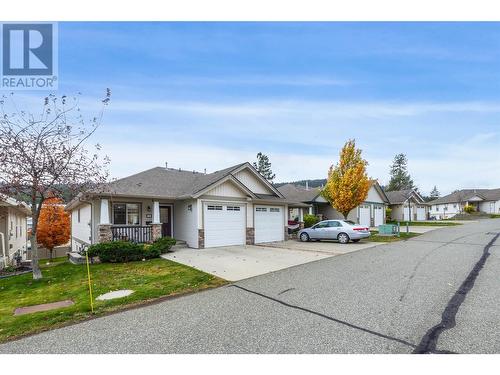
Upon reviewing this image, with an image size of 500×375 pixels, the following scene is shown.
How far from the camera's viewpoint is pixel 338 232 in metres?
17.8

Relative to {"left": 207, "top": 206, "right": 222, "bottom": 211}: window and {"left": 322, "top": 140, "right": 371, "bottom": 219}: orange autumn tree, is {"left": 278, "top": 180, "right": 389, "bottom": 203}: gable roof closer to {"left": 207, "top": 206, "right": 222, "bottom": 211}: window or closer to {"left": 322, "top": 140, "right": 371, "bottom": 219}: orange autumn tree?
{"left": 322, "top": 140, "right": 371, "bottom": 219}: orange autumn tree

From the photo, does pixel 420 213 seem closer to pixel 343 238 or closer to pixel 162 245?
pixel 343 238

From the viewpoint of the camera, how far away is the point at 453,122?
56.2ft

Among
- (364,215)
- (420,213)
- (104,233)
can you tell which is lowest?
(420,213)

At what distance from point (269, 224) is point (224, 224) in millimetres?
3678

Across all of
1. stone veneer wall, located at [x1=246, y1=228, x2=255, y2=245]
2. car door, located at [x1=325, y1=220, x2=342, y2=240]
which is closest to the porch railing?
stone veneer wall, located at [x1=246, y1=228, x2=255, y2=245]

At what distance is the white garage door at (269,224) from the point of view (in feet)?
59.2

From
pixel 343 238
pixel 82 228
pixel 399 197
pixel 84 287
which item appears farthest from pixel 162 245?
pixel 399 197

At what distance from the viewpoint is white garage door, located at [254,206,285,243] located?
18.0 metres

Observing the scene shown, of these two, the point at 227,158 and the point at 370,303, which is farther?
the point at 227,158

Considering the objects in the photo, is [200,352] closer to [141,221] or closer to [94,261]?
[94,261]

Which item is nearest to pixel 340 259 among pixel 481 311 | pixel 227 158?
pixel 481 311

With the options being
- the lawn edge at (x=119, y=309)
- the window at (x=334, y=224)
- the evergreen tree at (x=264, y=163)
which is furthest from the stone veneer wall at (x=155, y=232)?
the evergreen tree at (x=264, y=163)
